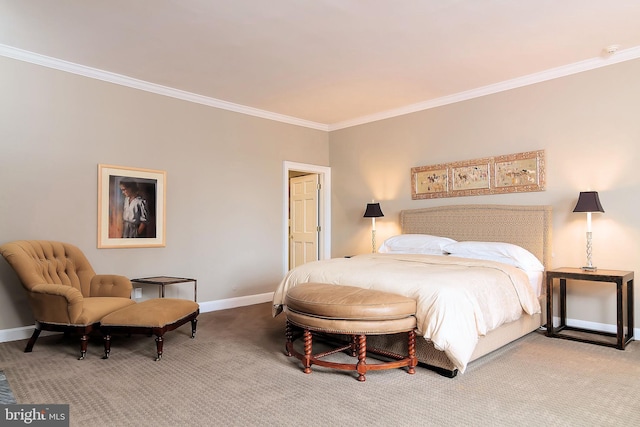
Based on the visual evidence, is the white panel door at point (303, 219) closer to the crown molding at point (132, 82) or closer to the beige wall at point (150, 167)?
the beige wall at point (150, 167)

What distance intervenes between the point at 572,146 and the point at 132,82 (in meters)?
4.67

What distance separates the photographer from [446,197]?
202 inches

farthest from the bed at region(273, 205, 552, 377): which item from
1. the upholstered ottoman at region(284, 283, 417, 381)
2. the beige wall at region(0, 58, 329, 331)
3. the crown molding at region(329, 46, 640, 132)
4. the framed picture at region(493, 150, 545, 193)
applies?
the beige wall at region(0, 58, 329, 331)

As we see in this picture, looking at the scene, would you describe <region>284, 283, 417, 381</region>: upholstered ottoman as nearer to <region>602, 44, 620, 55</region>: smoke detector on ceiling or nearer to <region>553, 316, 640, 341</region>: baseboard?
<region>553, 316, 640, 341</region>: baseboard

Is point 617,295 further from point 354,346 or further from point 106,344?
point 106,344

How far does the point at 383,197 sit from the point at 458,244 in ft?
5.31

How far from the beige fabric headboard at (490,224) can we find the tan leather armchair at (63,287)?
3.47 metres

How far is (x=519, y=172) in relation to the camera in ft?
14.8

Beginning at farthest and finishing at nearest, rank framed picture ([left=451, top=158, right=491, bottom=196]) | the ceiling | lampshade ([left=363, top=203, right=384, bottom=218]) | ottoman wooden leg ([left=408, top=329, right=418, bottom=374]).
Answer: lampshade ([left=363, top=203, right=384, bottom=218])
framed picture ([left=451, top=158, right=491, bottom=196])
the ceiling
ottoman wooden leg ([left=408, top=329, right=418, bottom=374])

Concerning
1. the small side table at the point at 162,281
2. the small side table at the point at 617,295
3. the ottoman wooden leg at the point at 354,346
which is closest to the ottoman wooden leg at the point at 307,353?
the ottoman wooden leg at the point at 354,346

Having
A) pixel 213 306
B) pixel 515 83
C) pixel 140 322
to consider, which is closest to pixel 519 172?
pixel 515 83

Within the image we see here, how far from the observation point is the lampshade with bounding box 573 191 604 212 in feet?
12.3

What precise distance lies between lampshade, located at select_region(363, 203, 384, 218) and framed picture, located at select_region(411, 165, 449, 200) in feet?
1.58

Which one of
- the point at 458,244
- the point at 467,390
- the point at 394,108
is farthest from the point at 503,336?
the point at 394,108
